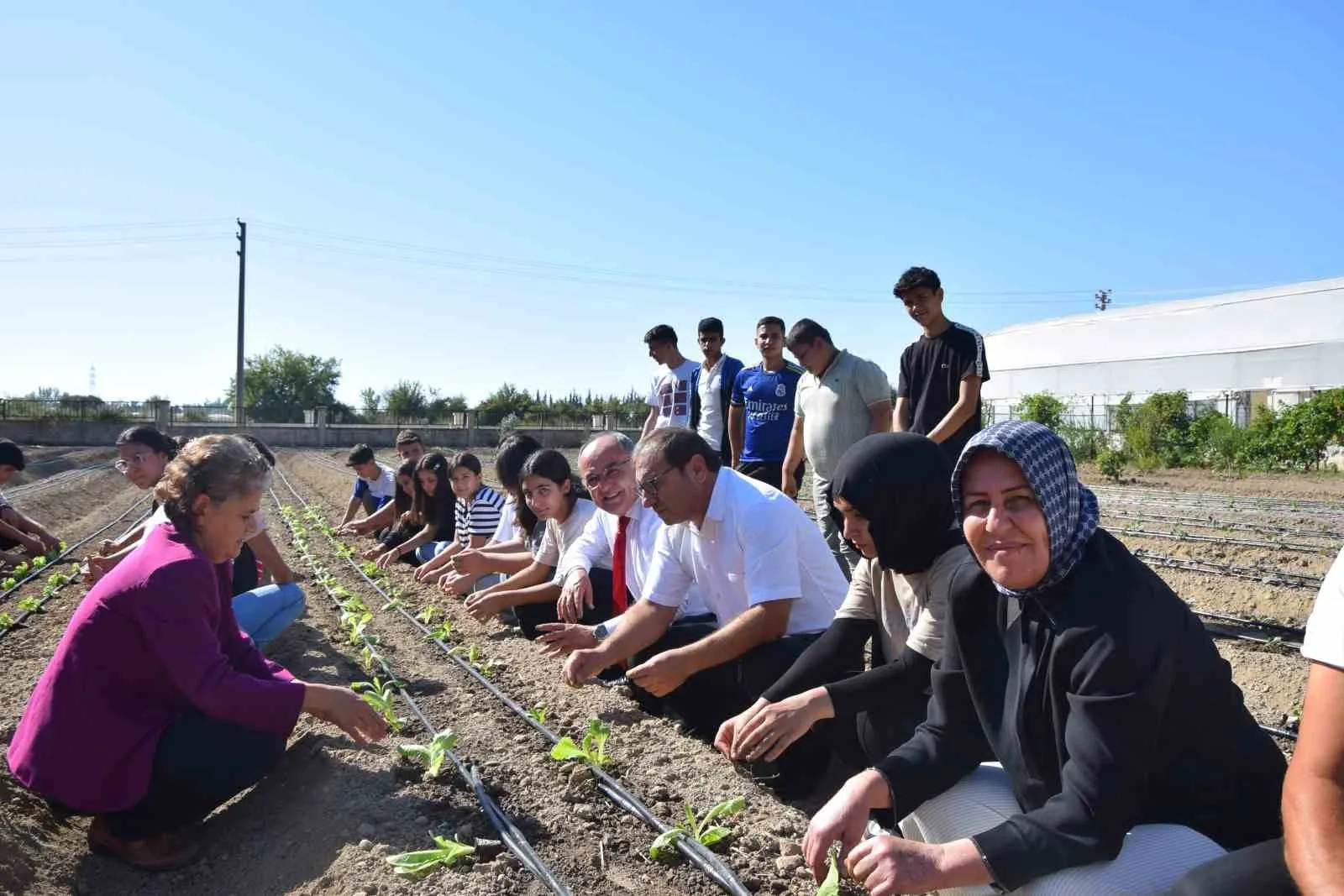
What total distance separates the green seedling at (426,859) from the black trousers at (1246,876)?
1.80m

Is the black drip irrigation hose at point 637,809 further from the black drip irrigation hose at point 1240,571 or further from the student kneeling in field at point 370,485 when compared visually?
the black drip irrigation hose at point 1240,571

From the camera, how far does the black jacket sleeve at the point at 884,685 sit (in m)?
2.59

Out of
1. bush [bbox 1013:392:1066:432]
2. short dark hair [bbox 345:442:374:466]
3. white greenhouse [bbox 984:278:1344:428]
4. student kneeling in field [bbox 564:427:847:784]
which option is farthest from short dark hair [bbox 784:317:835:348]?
white greenhouse [bbox 984:278:1344:428]

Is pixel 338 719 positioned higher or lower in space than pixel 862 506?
lower

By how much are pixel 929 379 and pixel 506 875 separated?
3.34m

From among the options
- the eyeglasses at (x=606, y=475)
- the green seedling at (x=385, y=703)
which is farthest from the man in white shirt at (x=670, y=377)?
the green seedling at (x=385, y=703)

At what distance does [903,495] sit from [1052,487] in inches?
29.2

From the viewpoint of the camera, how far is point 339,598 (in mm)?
6762

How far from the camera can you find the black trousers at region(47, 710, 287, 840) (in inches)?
113

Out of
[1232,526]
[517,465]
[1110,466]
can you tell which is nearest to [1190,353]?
[1110,466]

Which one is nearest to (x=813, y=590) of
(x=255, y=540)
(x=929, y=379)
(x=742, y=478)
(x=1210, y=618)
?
(x=742, y=478)

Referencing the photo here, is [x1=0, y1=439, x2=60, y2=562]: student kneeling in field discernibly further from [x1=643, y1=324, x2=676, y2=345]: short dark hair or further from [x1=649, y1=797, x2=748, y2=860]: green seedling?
[x1=649, y1=797, x2=748, y2=860]: green seedling

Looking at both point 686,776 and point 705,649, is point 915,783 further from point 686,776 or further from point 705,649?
point 686,776

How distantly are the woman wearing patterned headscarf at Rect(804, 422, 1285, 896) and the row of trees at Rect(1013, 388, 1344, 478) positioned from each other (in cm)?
1735
